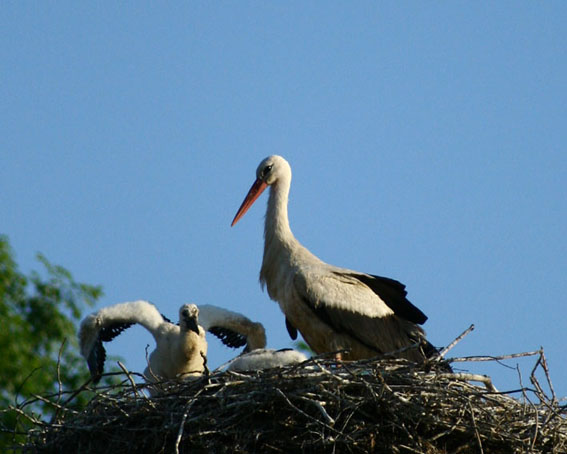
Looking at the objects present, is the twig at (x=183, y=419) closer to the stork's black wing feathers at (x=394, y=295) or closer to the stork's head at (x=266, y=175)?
the stork's black wing feathers at (x=394, y=295)

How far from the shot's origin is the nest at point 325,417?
23.0 ft

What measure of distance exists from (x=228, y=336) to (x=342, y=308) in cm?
184

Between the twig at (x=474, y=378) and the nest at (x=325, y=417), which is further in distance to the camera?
the twig at (x=474, y=378)

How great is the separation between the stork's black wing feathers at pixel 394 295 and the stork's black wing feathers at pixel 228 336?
1.55 metres

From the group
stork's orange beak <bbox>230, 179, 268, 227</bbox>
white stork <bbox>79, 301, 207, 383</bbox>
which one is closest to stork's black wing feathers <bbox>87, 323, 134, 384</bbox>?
white stork <bbox>79, 301, 207, 383</bbox>

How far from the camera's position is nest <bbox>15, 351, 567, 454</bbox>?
23.0 feet

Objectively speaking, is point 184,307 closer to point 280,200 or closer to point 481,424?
point 280,200

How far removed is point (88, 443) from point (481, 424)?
2.28 m

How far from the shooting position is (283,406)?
7137 millimetres

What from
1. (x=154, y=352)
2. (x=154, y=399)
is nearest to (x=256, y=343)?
(x=154, y=352)

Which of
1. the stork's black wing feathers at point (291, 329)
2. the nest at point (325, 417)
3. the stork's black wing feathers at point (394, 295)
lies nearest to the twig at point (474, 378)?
the nest at point (325, 417)

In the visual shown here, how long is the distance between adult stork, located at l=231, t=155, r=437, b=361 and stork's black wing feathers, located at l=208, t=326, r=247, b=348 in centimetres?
100

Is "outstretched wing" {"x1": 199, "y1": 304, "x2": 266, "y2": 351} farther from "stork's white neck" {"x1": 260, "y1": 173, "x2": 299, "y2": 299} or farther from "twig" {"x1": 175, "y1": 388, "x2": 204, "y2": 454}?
"twig" {"x1": 175, "y1": 388, "x2": 204, "y2": 454}

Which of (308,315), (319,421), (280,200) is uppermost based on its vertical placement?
(280,200)
